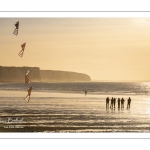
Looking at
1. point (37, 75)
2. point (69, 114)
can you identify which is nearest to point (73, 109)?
point (69, 114)

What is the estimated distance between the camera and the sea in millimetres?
8547

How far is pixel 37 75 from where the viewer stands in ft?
28.7

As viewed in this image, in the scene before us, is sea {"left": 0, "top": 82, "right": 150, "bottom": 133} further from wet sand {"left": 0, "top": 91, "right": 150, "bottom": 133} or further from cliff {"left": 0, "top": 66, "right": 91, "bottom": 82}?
cliff {"left": 0, "top": 66, "right": 91, "bottom": 82}

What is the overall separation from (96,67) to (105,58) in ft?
0.72

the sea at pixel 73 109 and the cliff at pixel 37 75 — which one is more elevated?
the cliff at pixel 37 75

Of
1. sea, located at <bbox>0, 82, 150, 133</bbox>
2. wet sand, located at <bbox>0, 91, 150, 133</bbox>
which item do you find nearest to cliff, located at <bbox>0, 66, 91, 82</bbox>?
sea, located at <bbox>0, 82, 150, 133</bbox>

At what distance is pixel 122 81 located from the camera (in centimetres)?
857

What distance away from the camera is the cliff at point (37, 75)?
28.4 feet

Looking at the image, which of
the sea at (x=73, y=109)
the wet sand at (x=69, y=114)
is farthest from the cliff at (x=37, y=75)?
the wet sand at (x=69, y=114)

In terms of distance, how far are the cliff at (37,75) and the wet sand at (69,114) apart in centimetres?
26

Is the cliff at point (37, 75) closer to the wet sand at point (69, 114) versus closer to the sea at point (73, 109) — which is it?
the sea at point (73, 109)
